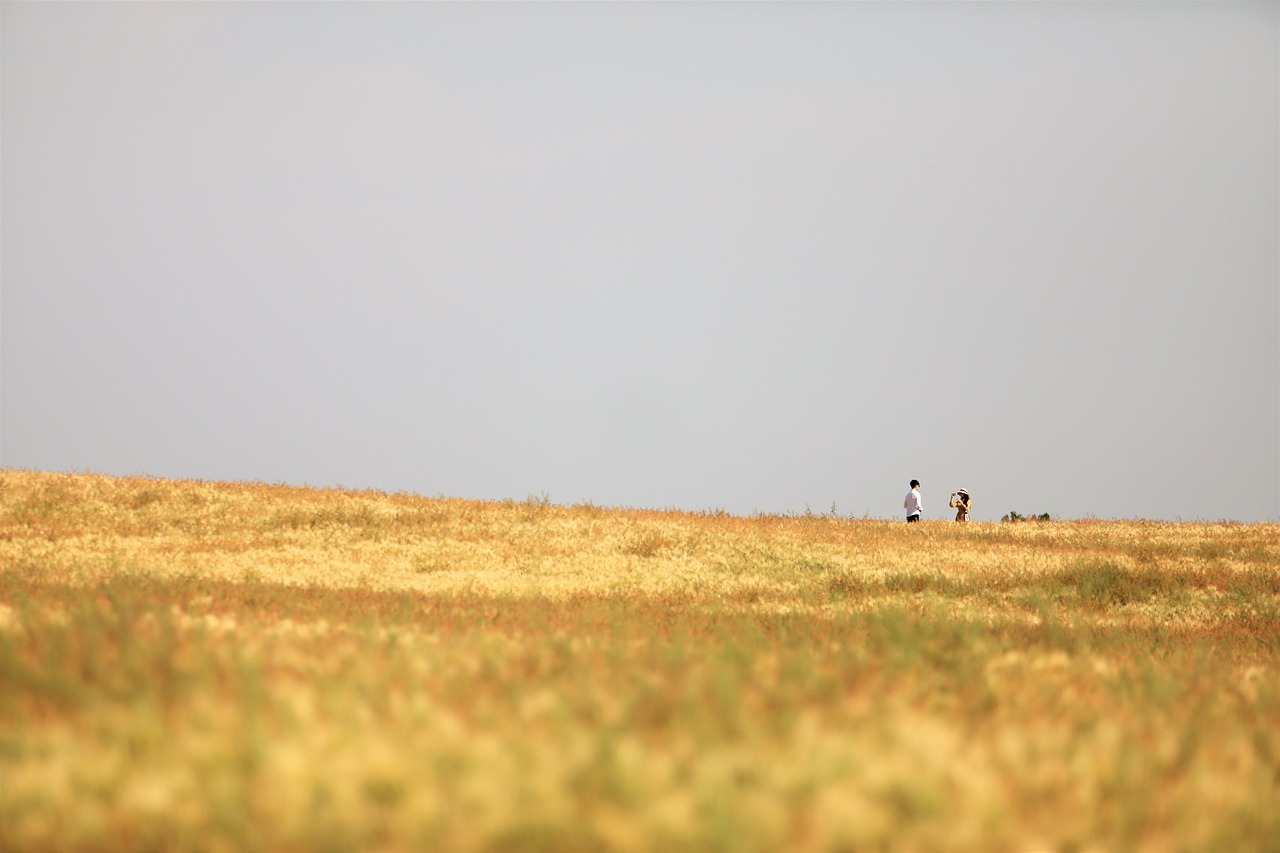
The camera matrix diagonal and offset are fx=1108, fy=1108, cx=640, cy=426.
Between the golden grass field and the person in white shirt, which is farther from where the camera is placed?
the person in white shirt

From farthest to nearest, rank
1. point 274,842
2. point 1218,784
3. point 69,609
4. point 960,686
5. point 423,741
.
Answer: point 69,609 < point 960,686 < point 1218,784 < point 423,741 < point 274,842

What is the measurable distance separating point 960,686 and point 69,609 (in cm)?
736

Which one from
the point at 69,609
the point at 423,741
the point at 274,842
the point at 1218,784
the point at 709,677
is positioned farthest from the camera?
the point at 69,609

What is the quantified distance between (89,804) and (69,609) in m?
6.33

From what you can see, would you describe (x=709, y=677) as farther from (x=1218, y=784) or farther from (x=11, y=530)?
(x=11, y=530)

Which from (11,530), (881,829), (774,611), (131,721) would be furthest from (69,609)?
(11,530)

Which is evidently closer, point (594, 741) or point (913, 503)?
point (594, 741)

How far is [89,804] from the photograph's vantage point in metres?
3.87

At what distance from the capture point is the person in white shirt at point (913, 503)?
35531 mm

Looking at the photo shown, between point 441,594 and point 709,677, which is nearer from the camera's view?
point 709,677

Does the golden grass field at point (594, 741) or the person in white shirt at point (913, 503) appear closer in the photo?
the golden grass field at point (594, 741)

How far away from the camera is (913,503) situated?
3597 cm

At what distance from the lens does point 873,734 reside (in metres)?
4.88

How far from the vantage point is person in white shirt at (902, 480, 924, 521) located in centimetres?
3553
